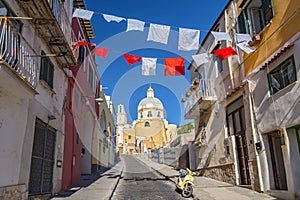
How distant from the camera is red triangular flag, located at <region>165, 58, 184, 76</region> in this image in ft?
37.6

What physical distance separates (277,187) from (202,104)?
6.40m

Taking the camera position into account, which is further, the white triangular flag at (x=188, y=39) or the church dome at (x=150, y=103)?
the church dome at (x=150, y=103)

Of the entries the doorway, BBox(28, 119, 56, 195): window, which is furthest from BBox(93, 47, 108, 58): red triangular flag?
the doorway

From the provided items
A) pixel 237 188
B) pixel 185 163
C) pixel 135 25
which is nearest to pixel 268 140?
pixel 237 188

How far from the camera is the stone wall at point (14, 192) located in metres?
6.07

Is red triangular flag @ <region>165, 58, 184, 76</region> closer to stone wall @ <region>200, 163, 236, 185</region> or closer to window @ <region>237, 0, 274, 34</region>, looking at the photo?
window @ <region>237, 0, 274, 34</region>

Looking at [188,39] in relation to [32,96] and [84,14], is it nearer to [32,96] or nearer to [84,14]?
[84,14]

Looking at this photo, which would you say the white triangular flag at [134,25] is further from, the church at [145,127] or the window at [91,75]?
the church at [145,127]

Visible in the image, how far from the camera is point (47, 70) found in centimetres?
906

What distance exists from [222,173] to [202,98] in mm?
3931

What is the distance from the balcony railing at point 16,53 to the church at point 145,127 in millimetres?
57475

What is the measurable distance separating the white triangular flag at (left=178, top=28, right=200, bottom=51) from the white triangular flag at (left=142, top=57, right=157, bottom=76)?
151 cm

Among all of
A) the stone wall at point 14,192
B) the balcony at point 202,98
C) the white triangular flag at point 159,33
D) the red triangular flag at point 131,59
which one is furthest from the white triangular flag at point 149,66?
the stone wall at point 14,192

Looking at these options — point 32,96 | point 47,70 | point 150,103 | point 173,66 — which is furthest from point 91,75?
point 150,103
